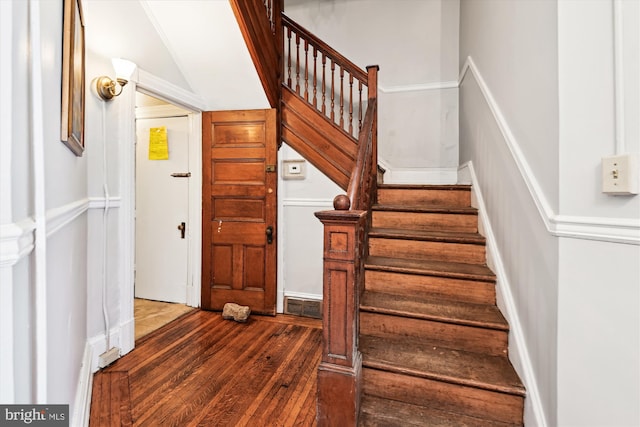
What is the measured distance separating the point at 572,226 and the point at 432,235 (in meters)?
1.08

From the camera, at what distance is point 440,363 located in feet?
5.07

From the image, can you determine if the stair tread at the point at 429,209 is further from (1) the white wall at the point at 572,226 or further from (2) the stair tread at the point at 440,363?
(2) the stair tread at the point at 440,363

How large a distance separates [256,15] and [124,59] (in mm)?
1076

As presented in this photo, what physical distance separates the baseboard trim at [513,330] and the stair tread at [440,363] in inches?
2.0

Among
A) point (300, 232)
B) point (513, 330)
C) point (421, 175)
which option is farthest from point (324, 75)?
point (513, 330)

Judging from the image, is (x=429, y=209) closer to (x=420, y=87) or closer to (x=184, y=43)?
(x=420, y=87)

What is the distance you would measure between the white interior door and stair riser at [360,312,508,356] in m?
2.23

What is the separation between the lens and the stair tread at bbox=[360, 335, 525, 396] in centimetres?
141

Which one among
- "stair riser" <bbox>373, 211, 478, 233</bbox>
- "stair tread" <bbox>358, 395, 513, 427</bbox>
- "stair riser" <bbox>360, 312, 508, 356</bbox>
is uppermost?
"stair riser" <bbox>373, 211, 478, 233</bbox>

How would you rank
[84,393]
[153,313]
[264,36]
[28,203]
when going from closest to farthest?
[28,203], [84,393], [264,36], [153,313]

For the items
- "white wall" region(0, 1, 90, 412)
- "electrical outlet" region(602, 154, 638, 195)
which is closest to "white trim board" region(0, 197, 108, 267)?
"white wall" region(0, 1, 90, 412)

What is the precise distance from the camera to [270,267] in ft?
9.76

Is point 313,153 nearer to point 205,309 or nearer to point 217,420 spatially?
point 205,309

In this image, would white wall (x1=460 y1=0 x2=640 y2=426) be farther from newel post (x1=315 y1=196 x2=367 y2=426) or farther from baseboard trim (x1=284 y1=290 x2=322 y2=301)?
baseboard trim (x1=284 y1=290 x2=322 y2=301)
